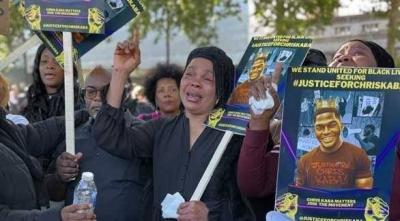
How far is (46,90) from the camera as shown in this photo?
4395mm

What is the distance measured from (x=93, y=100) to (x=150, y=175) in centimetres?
85

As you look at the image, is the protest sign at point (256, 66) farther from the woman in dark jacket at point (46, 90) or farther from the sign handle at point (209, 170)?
the woman in dark jacket at point (46, 90)

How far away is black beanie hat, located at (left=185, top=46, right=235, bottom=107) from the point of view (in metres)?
2.96

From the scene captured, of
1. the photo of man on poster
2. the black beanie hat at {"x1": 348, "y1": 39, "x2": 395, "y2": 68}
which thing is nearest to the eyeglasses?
the black beanie hat at {"x1": 348, "y1": 39, "x2": 395, "y2": 68}

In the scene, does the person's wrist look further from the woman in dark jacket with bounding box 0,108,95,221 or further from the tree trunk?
the tree trunk

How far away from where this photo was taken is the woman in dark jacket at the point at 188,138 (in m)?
2.85

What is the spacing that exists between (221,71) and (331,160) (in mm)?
782

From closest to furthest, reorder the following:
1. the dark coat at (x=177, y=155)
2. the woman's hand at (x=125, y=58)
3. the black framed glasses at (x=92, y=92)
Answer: the dark coat at (x=177, y=155)
the woman's hand at (x=125, y=58)
the black framed glasses at (x=92, y=92)

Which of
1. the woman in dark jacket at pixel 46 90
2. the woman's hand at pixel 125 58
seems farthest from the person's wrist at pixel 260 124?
the woman in dark jacket at pixel 46 90

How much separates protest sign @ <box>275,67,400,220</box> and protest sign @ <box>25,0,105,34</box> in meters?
1.22

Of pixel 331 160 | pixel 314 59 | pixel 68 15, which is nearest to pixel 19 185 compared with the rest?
pixel 68 15

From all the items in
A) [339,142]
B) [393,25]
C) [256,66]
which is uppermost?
[393,25]

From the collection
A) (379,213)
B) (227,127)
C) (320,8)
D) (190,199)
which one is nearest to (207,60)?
(227,127)

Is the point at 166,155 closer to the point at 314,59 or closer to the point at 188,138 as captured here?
the point at 188,138
